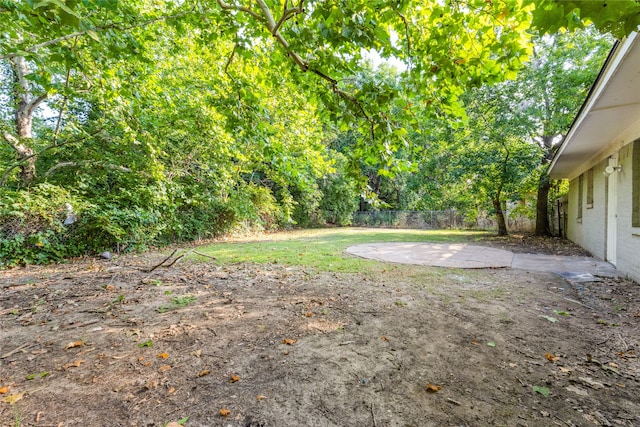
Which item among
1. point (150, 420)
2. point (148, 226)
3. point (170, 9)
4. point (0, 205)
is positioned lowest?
point (150, 420)

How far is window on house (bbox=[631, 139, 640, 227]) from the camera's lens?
5082 mm

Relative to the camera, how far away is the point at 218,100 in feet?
14.9

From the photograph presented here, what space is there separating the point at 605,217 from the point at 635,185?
235cm

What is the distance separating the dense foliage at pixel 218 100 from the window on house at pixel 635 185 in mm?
3065

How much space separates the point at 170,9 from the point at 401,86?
4927 mm

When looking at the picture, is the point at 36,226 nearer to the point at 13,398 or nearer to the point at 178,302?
the point at 178,302

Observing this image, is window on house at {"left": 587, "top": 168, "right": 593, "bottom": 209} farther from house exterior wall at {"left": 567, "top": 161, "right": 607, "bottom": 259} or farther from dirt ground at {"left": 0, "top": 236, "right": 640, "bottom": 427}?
dirt ground at {"left": 0, "top": 236, "right": 640, "bottom": 427}

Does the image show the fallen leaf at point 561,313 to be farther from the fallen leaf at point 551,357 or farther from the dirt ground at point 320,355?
the fallen leaf at point 551,357

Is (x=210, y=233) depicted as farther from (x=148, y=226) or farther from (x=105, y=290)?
(x=105, y=290)

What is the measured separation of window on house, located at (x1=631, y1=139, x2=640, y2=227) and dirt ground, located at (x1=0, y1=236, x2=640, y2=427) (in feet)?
3.94

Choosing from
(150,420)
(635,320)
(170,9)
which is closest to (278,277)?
(150,420)

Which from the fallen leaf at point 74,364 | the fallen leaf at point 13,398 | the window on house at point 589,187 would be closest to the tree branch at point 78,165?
the fallen leaf at point 74,364

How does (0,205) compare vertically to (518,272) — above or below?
above

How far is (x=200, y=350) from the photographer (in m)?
Answer: 2.67
